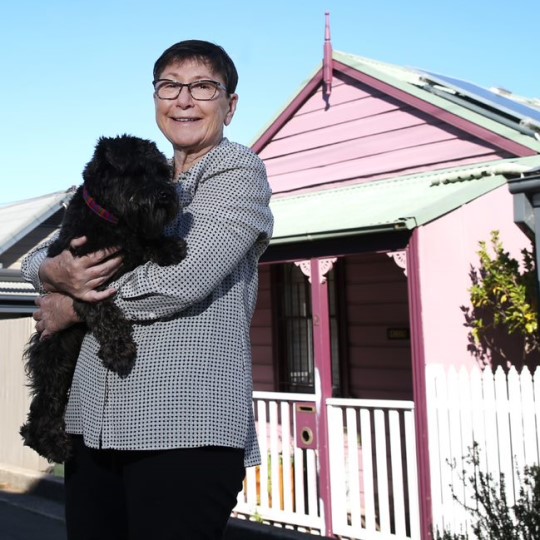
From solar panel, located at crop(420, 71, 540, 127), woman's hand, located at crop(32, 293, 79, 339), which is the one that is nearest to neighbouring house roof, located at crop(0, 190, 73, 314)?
solar panel, located at crop(420, 71, 540, 127)

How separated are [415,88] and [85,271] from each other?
7.65m

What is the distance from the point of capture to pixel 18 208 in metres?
22.4

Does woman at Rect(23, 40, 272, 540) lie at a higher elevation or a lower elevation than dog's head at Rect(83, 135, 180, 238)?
lower

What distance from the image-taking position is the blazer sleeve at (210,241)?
2320 mm

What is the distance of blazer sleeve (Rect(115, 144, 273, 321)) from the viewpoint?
2.32 m

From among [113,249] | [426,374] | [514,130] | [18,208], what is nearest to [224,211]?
[113,249]

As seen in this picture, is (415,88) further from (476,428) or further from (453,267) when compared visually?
(476,428)

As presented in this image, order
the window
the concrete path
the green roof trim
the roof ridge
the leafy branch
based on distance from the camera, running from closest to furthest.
Result: the leafy branch → the concrete path → the roof ridge → the green roof trim → the window

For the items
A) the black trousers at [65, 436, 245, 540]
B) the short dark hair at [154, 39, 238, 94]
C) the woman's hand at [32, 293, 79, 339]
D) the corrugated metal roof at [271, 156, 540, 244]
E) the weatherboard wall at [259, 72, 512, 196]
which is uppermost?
the weatherboard wall at [259, 72, 512, 196]

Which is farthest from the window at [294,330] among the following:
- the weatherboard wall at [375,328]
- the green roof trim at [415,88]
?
the green roof trim at [415,88]

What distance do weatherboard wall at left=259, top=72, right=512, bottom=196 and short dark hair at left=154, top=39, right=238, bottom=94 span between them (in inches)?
253

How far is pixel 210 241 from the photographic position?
238cm

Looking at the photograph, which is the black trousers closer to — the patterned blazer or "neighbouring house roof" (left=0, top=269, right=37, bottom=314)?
the patterned blazer

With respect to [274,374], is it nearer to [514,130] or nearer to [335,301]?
[335,301]
